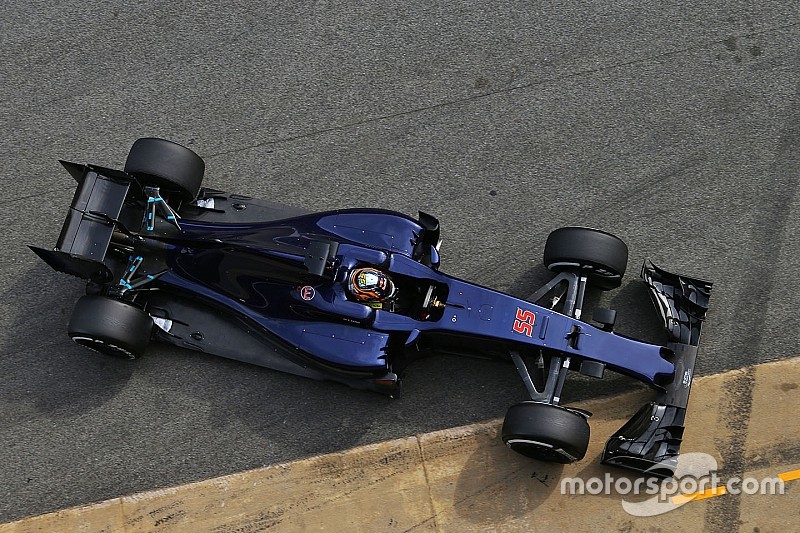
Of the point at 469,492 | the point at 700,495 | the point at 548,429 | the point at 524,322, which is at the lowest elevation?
the point at 469,492

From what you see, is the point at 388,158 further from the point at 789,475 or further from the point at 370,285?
the point at 789,475

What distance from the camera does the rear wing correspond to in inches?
266

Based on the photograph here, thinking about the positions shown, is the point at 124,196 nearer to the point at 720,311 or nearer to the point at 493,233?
the point at 493,233

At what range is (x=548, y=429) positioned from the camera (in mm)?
6258

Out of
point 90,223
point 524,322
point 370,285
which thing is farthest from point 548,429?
point 90,223

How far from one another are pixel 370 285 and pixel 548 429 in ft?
6.32

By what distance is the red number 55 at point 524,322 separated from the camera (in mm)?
6566

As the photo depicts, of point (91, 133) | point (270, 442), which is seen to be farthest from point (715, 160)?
point (91, 133)

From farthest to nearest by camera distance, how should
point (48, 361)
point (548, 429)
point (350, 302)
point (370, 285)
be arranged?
point (48, 361), point (350, 302), point (370, 285), point (548, 429)

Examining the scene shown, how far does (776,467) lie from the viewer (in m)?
6.89

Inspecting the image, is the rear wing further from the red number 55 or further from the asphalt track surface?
the red number 55

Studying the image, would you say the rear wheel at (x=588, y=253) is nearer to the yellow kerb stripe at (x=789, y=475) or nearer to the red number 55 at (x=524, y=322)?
the red number 55 at (x=524, y=322)

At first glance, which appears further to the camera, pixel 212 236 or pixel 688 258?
pixel 688 258

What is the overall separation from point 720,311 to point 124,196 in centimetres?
578
